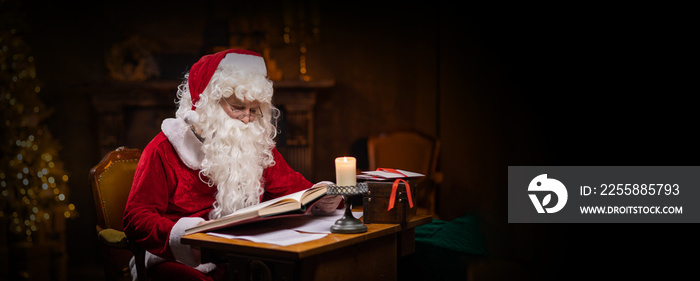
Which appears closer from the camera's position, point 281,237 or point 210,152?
point 281,237

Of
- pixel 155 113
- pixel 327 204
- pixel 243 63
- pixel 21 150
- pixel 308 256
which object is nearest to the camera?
pixel 308 256

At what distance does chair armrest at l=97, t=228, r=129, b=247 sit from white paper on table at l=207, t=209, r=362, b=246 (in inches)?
22.7

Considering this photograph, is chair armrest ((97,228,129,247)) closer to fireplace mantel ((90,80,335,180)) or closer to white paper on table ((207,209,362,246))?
white paper on table ((207,209,362,246))

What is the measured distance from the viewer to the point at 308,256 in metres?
1.69

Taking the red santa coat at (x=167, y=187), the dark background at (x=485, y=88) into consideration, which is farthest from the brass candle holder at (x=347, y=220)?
the dark background at (x=485, y=88)

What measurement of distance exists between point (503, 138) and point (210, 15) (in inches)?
102

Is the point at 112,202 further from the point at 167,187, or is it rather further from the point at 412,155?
the point at 412,155

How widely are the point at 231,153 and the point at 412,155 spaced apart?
7.80ft

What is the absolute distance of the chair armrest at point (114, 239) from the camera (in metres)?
2.29

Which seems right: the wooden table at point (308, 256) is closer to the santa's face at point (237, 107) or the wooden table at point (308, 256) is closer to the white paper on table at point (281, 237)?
the white paper on table at point (281, 237)

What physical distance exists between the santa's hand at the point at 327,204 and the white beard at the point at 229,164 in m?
0.35

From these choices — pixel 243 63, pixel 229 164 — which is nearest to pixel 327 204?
pixel 229 164

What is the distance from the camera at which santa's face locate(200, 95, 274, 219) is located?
244 centimetres

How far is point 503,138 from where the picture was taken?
415 centimetres
